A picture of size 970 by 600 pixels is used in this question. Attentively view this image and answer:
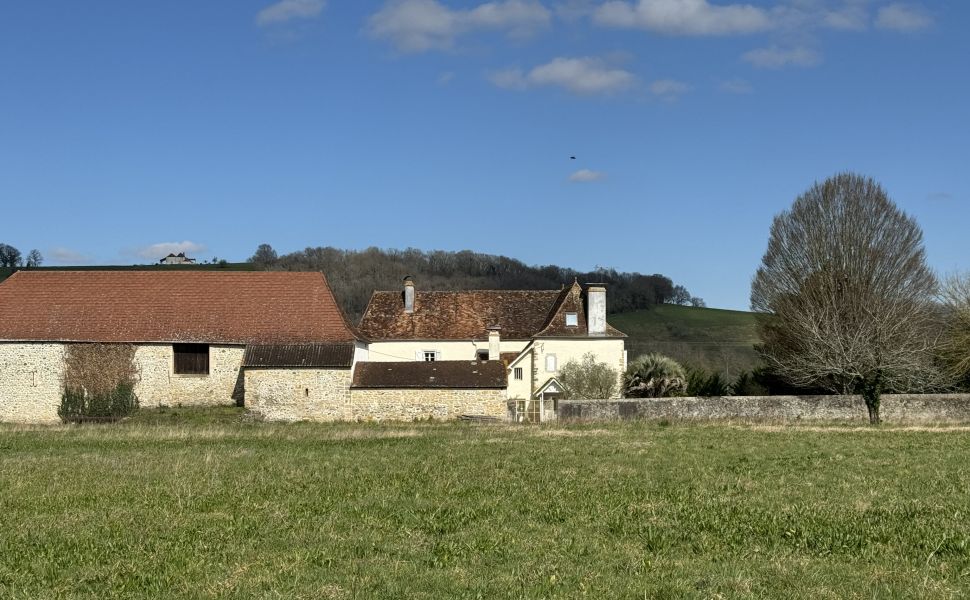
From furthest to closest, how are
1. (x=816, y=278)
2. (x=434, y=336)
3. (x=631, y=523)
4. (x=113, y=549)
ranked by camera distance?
1. (x=434, y=336)
2. (x=816, y=278)
3. (x=631, y=523)
4. (x=113, y=549)

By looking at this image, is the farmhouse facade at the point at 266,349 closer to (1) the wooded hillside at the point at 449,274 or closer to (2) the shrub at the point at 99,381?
(2) the shrub at the point at 99,381

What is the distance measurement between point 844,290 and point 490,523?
108 ft

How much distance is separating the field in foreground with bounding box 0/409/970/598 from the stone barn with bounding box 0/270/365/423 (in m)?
19.1

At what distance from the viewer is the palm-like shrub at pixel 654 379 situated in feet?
131

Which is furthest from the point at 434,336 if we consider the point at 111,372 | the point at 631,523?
the point at 631,523

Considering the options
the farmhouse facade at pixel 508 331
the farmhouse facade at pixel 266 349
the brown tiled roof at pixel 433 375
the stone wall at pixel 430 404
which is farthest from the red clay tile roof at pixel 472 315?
the stone wall at pixel 430 404

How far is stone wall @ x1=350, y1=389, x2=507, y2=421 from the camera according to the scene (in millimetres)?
34469

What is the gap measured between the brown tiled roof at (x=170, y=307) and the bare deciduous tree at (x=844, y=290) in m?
18.8

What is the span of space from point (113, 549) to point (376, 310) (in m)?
37.8

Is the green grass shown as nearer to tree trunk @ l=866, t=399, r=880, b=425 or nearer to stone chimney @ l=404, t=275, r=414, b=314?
stone chimney @ l=404, t=275, r=414, b=314

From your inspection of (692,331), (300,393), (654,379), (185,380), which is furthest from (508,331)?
(692,331)

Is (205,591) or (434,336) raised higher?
(434,336)

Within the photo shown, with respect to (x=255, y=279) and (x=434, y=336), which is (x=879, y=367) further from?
(x=255, y=279)

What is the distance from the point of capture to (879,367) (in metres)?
30.6
